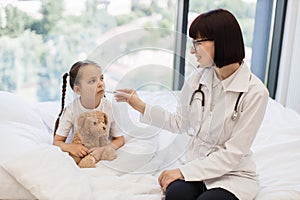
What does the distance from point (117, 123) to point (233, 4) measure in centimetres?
200

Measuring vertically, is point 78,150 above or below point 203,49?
below

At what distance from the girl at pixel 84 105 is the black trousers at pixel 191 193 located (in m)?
0.35

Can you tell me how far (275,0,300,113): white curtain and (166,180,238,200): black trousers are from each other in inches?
73.5

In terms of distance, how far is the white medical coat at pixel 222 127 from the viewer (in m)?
1.38

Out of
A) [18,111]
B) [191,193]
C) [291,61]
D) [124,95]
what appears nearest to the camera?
[191,193]

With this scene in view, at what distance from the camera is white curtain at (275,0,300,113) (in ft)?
9.89

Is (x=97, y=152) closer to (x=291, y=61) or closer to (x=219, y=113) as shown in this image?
(x=219, y=113)

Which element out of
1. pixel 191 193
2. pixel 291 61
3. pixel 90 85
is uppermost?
pixel 90 85

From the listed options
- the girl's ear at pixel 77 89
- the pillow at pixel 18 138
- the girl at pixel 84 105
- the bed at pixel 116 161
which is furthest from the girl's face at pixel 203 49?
the pillow at pixel 18 138

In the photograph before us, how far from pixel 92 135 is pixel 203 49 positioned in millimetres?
555

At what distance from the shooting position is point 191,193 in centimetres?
136

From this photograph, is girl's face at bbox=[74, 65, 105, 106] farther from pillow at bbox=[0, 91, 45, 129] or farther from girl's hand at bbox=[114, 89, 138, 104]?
pillow at bbox=[0, 91, 45, 129]

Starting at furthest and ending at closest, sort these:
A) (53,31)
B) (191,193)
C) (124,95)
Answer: (53,31) → (124,95) → (191,193)

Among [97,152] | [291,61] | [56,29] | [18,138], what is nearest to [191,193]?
[97,152]
